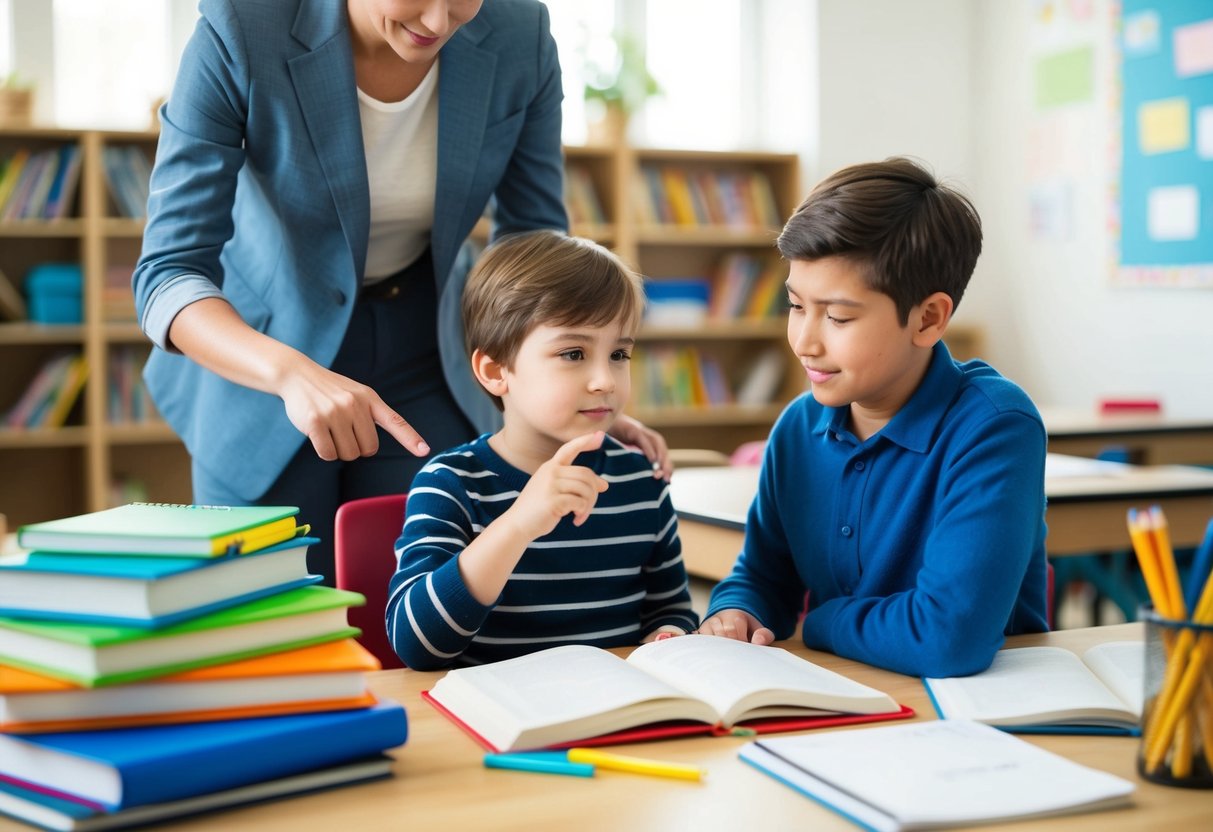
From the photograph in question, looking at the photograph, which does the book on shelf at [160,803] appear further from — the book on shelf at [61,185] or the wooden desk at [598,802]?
the book on shelf at [61,185]

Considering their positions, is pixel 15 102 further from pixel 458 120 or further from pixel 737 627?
pixel 737 627

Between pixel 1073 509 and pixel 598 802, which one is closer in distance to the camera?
pixel 598 802

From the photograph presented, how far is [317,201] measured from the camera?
1665mm

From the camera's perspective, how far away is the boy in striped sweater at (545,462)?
144cm

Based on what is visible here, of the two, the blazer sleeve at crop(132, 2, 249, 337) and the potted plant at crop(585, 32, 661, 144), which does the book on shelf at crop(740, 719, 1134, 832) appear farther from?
the potted plant at crop(585, 32, 661, 144)

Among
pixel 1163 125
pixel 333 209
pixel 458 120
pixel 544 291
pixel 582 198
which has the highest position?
pixel 1163 125

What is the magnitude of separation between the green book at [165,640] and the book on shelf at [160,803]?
0.26 feet

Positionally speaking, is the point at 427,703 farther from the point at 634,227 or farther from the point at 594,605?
the point at 634,227

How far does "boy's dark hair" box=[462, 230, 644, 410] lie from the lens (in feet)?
4.80

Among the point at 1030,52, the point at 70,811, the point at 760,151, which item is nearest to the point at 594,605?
the point at 70,811

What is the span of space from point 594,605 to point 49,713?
0.72 metres

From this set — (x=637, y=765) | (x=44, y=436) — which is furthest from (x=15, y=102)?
(x=637, y=765)

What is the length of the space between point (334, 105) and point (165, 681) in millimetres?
948

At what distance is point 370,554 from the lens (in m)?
1.55
